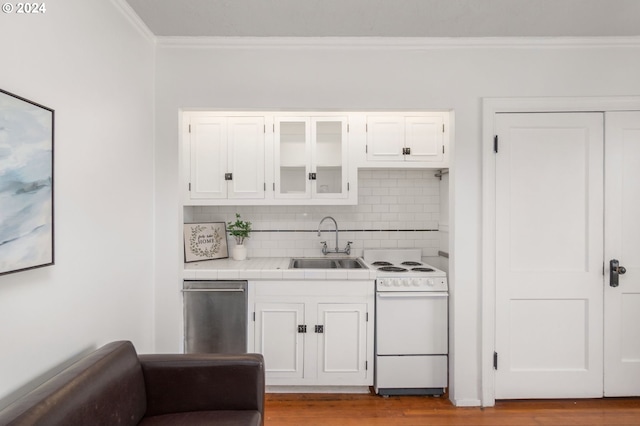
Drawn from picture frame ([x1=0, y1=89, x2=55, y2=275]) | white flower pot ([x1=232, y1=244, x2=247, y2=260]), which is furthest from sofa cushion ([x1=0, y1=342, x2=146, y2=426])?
white flower pot ([x1=232, y1=244, x2=247, y2=260])

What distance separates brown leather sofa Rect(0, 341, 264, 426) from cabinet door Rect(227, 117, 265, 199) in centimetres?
143

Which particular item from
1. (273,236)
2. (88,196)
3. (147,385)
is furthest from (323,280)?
(88,196)

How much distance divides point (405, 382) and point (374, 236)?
4.24 feet

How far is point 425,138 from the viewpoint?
9.57 feet

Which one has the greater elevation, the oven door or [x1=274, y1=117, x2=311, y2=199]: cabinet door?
[x1=274, y1=117, x2=311, y2=199]: cabinet door

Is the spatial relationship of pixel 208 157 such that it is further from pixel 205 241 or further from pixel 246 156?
pixel 205 241

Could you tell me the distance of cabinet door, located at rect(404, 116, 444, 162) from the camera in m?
2.91

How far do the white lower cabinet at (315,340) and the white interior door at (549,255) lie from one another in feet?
3.36

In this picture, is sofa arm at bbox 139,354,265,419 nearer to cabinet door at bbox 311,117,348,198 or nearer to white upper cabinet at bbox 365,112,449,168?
cabinet door at bbox 311,117,348,198

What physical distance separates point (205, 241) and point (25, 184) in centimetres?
182

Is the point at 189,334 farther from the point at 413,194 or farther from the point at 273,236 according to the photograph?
the point at 413,194

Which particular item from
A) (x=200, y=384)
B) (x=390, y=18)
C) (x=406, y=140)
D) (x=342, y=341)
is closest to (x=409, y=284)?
(x=342, y=341)

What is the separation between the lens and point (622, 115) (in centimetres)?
254

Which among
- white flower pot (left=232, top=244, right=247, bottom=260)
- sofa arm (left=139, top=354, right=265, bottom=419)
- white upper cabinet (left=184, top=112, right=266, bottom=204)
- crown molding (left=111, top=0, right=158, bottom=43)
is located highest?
crown molding (left=111, top=0, right=158, bottom=43)
